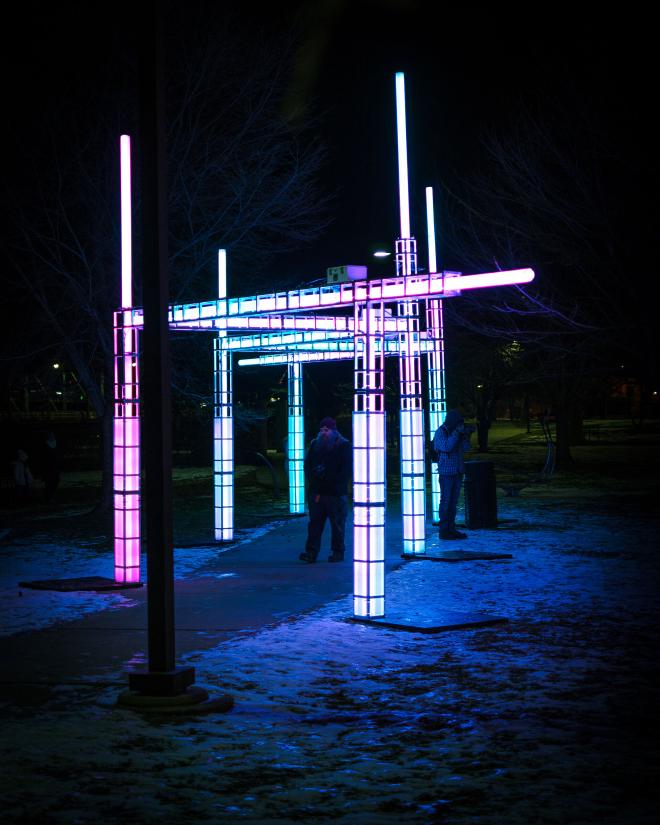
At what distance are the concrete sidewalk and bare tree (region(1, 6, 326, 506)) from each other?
8.73m

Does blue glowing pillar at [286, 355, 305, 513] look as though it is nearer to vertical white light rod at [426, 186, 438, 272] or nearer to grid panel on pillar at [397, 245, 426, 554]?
vertical white light rod at [426, 186, 438, 272]

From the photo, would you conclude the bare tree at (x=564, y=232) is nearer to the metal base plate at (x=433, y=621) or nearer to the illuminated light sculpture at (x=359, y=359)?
the illuminated light sculpture at (x=359, y=359)

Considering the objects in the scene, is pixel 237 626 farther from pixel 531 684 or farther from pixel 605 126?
pixel 605 126

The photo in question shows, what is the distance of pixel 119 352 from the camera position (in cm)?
1481

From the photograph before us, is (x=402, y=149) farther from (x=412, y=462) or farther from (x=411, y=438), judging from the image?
(x=412, y=462)

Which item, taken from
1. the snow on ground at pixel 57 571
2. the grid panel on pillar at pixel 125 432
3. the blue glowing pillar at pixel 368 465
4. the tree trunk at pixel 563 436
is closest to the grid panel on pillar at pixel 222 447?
the snow on ground at pixel 57 571

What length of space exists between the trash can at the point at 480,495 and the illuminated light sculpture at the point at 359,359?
118cm

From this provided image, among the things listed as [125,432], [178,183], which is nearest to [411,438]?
[125,432]

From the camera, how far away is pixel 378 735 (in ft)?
23.8

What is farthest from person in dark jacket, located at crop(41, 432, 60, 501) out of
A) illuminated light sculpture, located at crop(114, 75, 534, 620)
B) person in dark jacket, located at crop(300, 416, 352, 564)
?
person in dark jacket, located at crop(300, 416, 352, 564)

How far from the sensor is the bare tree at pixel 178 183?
77.9ft

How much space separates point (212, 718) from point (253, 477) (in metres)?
30.9

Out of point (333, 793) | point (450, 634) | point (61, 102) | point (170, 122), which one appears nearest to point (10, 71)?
point (61, 102)

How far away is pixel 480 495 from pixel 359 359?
8.77 meters
